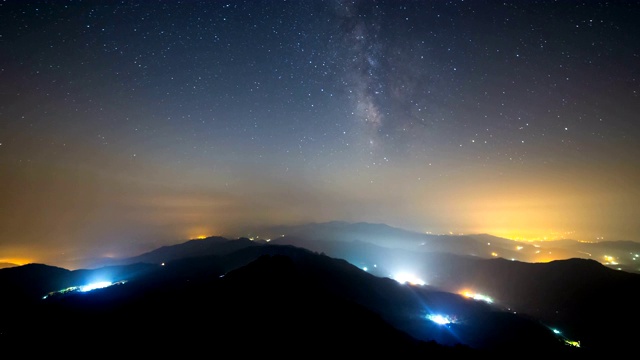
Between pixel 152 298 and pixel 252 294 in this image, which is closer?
pixel 252 294

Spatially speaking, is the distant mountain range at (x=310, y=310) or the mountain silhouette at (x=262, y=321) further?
the distant mountain range at (x=310, y=310)

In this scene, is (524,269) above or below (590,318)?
above

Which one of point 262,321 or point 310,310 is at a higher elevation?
point 262,321

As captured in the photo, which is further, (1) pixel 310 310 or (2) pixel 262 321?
(1) pixel 310 310

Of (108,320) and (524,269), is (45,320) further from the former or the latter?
(524,269)

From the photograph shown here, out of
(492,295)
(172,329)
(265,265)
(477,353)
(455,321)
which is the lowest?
(492,295)

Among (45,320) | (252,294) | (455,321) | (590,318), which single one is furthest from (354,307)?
(590,318)

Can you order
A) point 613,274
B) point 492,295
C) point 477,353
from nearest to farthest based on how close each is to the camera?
point 477,353
point 613,274
point 492,295

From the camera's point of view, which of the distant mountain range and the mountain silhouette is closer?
the mountain silhouette
